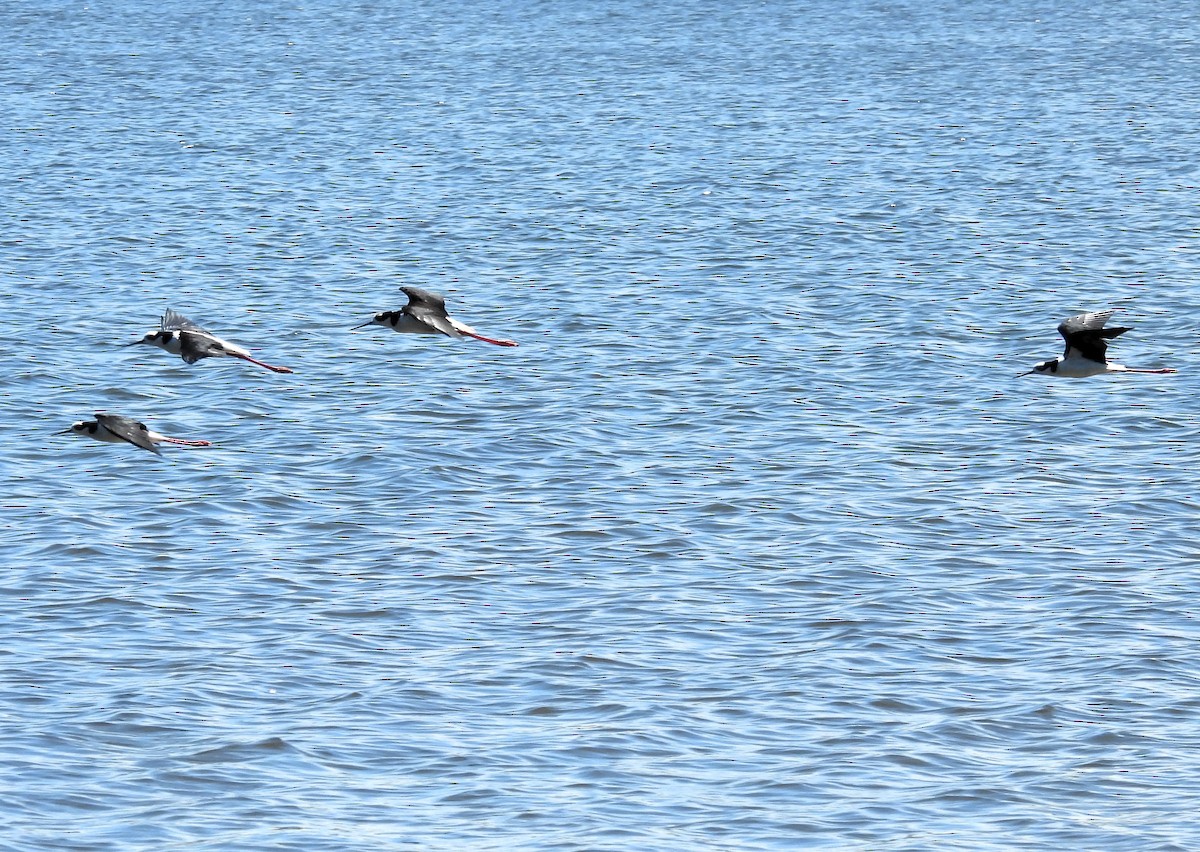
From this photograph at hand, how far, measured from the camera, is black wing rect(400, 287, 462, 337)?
70.4ft

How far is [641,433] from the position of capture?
2475 cm

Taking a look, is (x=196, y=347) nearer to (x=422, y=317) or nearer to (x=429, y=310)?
(x=422, y=317)

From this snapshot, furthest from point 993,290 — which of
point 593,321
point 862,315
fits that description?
point 593,321

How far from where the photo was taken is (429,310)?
21.8m

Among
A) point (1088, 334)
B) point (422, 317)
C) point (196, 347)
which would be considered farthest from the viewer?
point (422, 317)

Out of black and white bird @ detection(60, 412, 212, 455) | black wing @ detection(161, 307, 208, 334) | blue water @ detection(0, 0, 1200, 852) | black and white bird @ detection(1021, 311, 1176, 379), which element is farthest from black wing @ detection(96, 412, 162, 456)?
black and white bird @ detection(1021, 311, 1176, 379)

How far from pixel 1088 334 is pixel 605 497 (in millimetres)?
5397

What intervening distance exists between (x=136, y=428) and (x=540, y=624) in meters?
3.98

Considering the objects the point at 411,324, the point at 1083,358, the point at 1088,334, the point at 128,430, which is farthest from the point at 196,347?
the point at 1083,358

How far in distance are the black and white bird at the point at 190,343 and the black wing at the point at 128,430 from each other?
4.83ft

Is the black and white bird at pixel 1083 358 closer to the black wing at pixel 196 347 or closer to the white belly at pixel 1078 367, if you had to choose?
the white belly at pixel 1078 367

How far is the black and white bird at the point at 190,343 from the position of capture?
19891mm

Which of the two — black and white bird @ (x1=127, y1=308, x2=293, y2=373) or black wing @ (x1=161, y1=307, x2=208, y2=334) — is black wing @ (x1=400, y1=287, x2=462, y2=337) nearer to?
black and white bird @ (x1=127, y1=308, x2=293, y2=373)

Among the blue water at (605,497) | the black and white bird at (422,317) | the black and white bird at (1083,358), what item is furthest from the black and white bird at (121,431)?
the black and white bird at (1083,358)
